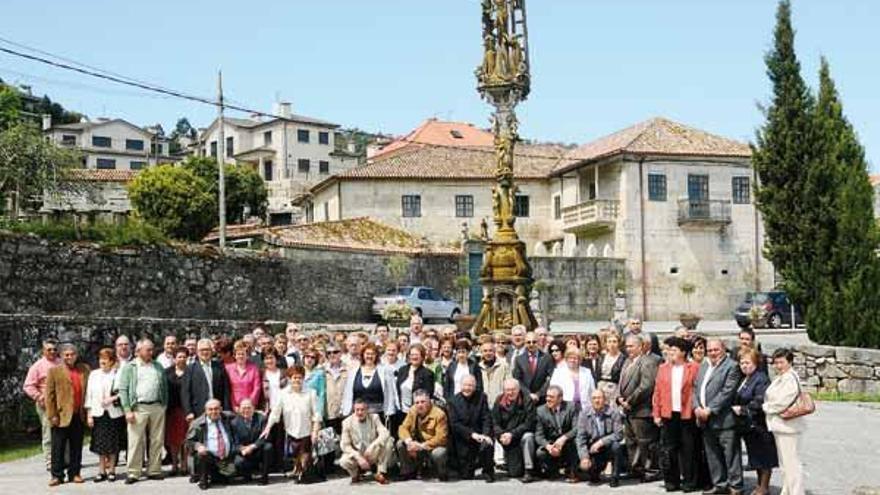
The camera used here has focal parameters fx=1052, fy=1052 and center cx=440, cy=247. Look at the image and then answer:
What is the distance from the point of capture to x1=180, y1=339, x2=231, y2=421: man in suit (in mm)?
11531

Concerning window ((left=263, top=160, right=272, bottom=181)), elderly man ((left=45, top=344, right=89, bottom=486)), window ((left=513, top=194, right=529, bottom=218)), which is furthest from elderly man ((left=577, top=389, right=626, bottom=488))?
window ((left=263, top=160, right=272, bottom=181))

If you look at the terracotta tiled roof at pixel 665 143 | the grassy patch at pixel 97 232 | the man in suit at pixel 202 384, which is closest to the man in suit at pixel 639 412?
the man in suit at pixel 202 384

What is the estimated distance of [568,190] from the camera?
48.6 m

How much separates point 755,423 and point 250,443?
17.1 feet

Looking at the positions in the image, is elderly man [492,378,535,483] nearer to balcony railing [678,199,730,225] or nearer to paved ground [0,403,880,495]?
paved ground [0,403,880,495]

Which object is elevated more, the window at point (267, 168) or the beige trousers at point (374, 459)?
the window at point (267, 168)

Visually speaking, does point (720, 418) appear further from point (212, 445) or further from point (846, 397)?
point (846, 397)

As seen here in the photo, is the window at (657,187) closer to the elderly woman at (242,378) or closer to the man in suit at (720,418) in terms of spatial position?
the elderly woman at (242,378)

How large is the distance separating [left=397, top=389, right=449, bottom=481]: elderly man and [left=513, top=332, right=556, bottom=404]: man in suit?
46.8 inches

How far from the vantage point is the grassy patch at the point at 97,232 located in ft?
71.9

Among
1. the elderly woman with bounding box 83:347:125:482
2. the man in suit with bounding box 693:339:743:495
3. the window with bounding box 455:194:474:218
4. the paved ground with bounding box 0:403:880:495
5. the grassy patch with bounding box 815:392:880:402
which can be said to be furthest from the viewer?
the window with bounding box 455:194:474:218

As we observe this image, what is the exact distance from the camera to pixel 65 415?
443 inches

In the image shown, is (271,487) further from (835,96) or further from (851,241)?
(835,96)

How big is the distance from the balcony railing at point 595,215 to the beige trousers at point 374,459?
112 ft
